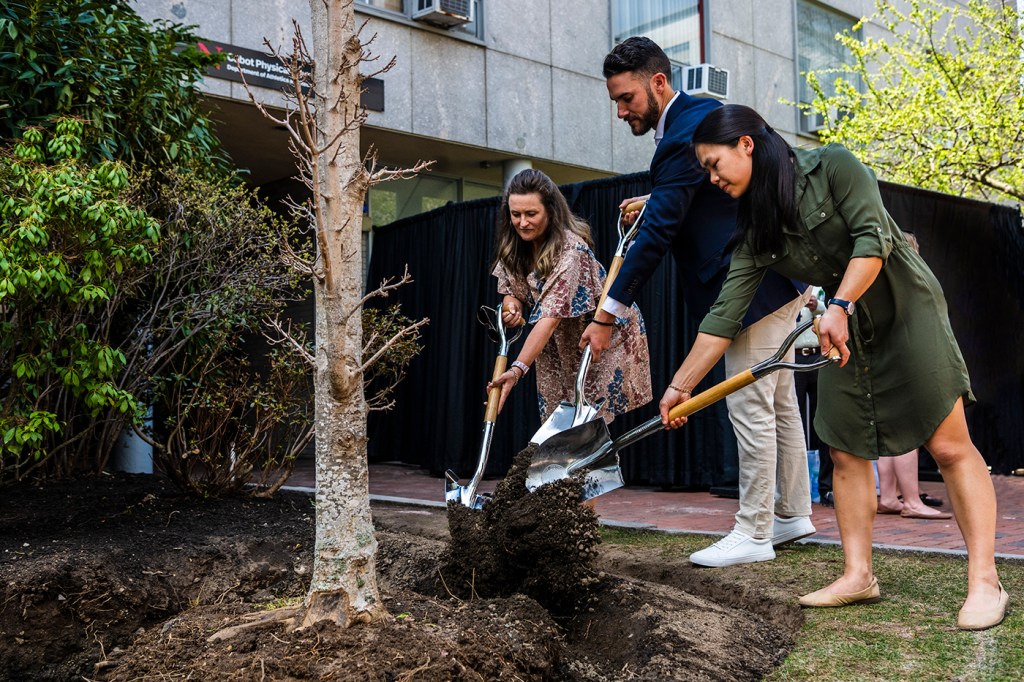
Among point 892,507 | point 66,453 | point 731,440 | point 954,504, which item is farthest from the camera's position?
point 731,440

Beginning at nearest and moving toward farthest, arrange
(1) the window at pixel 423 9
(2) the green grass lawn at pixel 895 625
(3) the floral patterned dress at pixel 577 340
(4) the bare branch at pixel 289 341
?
1. (2) the green grass lawn at pixel 895 625
2. (4) the bare branch at pixel 289 341
3. (3) the floral patterned dress at pixel 577 340
4. (1) the window at pixel 423 9

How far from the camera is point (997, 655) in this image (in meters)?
2.78

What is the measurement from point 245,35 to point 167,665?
7.53 m

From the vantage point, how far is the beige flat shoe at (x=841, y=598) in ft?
11.2

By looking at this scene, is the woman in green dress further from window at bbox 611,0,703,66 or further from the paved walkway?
window at bbox 611,0,703,66

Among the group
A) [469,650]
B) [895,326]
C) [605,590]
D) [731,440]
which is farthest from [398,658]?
[731,440]

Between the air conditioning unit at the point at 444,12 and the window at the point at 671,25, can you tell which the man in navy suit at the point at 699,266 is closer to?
the air conditioning unit at the point at 444,12

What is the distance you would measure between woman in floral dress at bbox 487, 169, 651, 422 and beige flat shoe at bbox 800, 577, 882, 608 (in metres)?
1.24

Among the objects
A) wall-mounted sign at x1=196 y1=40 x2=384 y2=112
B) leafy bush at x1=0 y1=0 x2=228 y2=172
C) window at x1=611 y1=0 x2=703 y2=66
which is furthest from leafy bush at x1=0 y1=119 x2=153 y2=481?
window at x1=611 y1=0 x2=703 y2=66

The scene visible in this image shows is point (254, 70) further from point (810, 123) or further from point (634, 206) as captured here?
point (810, 123)

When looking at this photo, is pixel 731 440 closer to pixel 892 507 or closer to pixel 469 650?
pixel 892 507

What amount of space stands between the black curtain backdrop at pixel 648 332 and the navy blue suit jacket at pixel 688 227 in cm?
347

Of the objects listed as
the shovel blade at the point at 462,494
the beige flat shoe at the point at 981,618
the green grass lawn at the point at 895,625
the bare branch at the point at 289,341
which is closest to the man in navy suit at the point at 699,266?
the green grass lawn at the point at 895,625

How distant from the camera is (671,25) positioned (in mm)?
13328
